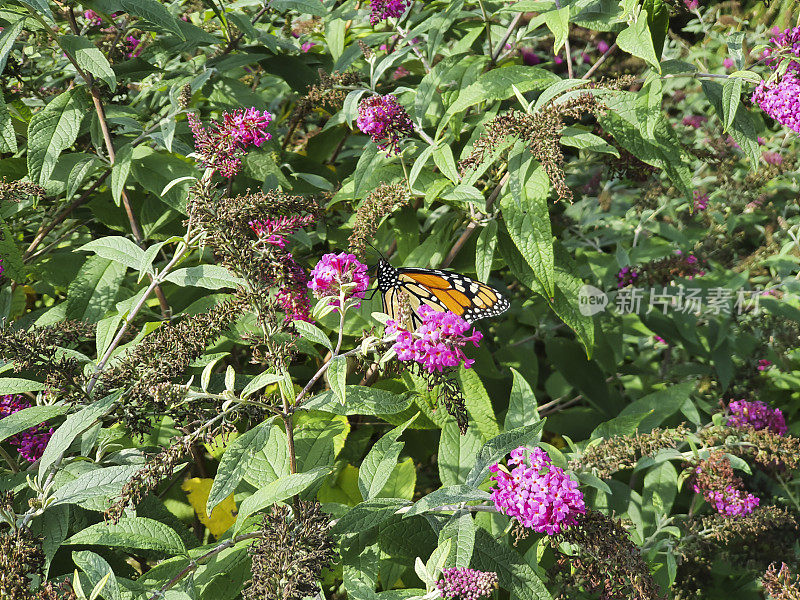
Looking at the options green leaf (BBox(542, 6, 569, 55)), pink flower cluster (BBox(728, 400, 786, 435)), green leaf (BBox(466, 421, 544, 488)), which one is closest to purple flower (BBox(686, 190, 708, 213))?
pink flower cluster (BBox(728, 400, 786, 435))

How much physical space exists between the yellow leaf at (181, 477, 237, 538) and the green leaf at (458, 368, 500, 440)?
77 centimetres

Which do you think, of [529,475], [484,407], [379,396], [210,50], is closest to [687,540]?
[484,407]

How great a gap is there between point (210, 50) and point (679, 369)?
2655 millimetres

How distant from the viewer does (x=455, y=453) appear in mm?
1824

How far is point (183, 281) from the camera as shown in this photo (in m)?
1.69

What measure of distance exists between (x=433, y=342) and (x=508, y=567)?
585mm

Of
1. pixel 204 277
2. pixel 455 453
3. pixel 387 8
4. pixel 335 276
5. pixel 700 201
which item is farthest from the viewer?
pixel 700 201

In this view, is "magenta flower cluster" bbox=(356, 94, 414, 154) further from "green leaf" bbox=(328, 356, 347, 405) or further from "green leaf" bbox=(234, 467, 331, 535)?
"green leaf" bbox=(234, 467, 331, 535)

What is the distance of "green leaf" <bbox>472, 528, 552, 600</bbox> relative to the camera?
1473 millimetres

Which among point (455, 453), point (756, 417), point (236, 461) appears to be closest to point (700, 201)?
point (756, 417)

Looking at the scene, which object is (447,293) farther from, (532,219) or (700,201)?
(700,201)

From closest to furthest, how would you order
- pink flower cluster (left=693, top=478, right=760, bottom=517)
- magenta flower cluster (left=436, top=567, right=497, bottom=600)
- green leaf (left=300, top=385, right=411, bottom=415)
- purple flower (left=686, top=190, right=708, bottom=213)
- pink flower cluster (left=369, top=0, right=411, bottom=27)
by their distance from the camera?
magenta flower cluster (left=436, top=567, right=497, bottom=600) < green leaf (left=300, top=385, right=411, bottom=415) < pink flower cluster (left=693, top=478, right=760, bottom=517) < pink flower cluster (left=369, top=0, right=411, bottom=27) < purple flower (left=686, top=190, right=708, bottom=213)

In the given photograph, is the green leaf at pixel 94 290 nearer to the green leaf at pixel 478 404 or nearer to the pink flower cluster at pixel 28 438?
the pink flower cluster at pixel 28 438

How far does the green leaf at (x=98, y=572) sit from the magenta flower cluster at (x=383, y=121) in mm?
1315
